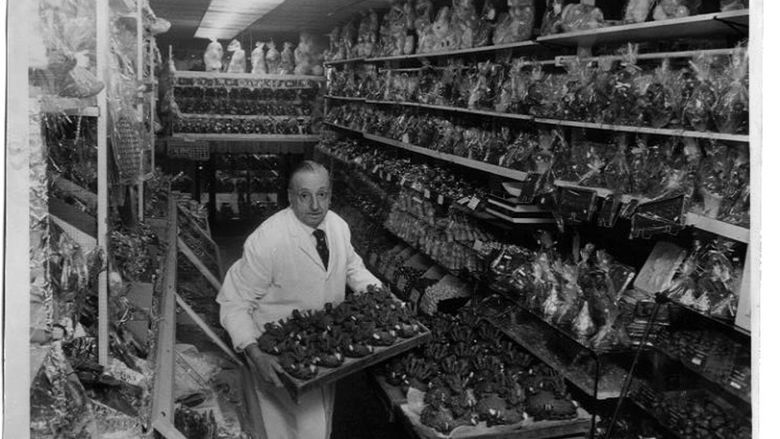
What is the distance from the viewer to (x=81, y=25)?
1.83 meters

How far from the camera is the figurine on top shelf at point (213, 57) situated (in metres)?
6.63

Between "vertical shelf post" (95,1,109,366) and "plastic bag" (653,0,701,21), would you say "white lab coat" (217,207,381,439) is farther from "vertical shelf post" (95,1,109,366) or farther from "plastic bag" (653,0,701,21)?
"plastic bag" (653,0,701,21)

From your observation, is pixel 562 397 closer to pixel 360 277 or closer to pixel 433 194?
pixel 360 277

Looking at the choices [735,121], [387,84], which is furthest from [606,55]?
[387,84]

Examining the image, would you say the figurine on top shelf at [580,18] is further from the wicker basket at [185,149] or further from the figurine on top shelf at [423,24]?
the wicker basket at [185,149]

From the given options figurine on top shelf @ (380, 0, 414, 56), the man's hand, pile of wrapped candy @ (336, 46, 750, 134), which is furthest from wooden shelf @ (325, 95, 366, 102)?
the man's hand

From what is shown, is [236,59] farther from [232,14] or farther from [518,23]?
[518,23]

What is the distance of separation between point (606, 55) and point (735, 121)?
2.95 feet

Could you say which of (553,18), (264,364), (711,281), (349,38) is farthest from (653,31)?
(349,38)

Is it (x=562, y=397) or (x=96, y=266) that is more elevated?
(x=96, y=266)

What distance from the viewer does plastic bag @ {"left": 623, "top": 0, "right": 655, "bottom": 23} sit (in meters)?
2.64

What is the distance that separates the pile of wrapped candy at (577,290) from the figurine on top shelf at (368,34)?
3.50 m

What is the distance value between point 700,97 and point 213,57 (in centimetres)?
517

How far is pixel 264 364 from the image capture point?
2363mm
